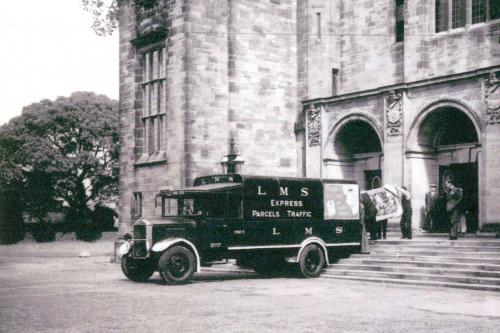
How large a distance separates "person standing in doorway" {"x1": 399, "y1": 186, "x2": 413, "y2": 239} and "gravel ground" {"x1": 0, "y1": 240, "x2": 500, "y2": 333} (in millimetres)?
3984

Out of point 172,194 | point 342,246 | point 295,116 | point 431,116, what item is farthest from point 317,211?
point 295,116

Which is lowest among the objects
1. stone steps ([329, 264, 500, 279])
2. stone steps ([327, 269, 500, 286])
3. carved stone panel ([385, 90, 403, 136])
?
Answer: stone steps ([327, 269, 500, 286])

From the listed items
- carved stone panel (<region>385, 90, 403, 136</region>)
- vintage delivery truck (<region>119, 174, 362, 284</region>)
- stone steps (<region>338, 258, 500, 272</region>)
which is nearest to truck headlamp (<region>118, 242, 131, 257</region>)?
vintage delivery truck (<region>119, 174, 362, 284</region>)

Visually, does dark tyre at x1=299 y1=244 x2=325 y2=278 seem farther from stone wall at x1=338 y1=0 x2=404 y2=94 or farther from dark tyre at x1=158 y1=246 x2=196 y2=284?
stone wall at x1=338 y1=0 x2=404 y2=94

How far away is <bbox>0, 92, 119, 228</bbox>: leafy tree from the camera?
46250 mm

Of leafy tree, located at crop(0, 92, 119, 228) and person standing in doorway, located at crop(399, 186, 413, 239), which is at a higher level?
leafy tree, located at crop(0, 92, 119, 228)

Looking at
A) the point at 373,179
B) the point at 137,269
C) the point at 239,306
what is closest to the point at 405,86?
the point at 373,179

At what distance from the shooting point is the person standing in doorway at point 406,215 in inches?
818

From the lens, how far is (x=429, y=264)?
57.0 feet

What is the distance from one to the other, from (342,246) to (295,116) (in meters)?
8.77

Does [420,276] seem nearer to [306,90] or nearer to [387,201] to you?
[387,201]

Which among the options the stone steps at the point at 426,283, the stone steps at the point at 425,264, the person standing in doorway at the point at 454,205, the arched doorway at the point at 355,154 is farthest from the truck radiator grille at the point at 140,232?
the arched doorway at the point at 355,154

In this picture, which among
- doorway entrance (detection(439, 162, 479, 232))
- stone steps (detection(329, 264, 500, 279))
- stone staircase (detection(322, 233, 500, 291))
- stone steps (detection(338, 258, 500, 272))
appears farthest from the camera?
doorway entrance (detection(439, 162, 479, 232))

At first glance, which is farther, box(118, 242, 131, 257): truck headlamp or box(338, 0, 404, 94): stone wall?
box(338, 0, 404, 94): stone wall
